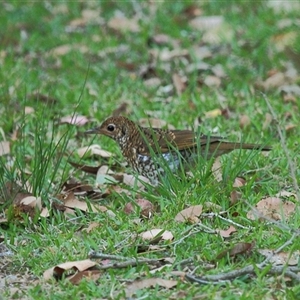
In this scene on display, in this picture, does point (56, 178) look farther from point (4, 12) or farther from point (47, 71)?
point (4, 12)

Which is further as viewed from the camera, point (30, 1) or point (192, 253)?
point (30, 1)

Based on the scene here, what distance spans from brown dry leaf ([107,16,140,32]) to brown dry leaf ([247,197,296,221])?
5.13 m

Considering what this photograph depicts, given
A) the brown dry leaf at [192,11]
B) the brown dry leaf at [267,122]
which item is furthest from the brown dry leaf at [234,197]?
the brown dry leaf at [192,11]

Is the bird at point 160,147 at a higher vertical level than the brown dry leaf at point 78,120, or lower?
higher

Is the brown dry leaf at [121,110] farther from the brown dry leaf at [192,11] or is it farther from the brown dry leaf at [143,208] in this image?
the brown dry leaf at [192,11]

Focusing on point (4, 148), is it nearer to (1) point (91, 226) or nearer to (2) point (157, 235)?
(1) point (91, 226)

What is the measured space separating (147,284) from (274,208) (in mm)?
1303

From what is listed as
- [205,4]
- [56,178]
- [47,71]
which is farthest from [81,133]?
[205,4]

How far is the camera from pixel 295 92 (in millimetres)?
8117

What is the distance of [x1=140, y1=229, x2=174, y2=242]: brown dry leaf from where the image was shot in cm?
500

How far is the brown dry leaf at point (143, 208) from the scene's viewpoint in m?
5.44

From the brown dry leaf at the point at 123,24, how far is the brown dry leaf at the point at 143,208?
4927mm

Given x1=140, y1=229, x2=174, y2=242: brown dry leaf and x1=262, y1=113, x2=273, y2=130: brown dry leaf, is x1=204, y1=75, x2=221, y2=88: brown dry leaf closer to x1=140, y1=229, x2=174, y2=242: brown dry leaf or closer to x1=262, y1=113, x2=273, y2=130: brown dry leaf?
x1=262, y1=113, x2=273, y2=130: brown dry leaf

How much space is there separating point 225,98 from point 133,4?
334 centimetres
